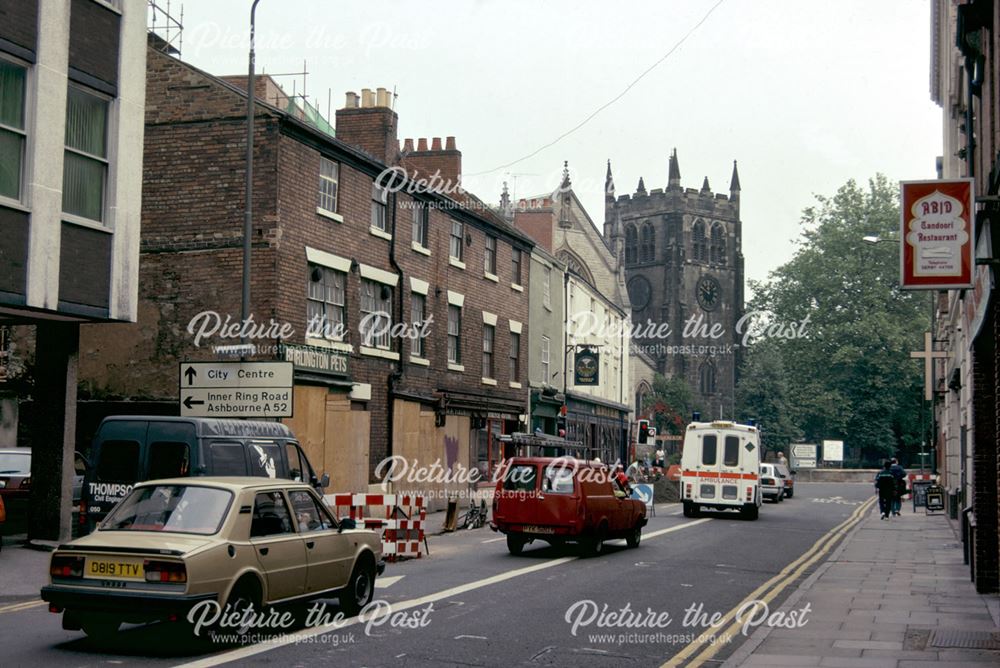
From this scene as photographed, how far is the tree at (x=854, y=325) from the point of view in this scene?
74.4m

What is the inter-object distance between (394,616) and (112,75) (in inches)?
439

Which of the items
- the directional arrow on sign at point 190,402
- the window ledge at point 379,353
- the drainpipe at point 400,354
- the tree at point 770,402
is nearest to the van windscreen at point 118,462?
the directional arrow on sign at point 190,402

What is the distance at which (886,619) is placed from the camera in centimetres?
1262

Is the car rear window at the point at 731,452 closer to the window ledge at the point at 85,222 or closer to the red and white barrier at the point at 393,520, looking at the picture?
the red and white barrier at the point at 393,520

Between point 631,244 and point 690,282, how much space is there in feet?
27.0

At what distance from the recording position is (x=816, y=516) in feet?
118

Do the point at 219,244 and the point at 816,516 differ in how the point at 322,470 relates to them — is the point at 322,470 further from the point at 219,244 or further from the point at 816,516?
the point at 816,516

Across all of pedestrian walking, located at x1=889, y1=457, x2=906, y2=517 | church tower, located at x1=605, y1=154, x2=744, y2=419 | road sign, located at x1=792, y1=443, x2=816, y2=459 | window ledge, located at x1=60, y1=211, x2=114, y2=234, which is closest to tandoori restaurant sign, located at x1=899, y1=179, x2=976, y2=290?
window ledge, located at x1=60, y1=211, x2=114, y2=234

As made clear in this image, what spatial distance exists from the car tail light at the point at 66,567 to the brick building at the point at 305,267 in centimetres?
1432

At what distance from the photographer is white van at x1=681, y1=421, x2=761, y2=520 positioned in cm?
Result: 3197

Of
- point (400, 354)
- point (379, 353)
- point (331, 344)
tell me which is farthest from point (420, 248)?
point (331, 344)

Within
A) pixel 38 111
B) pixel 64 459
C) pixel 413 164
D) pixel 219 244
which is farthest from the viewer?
pixel 413 164

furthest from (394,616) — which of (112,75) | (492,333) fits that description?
(492,333)

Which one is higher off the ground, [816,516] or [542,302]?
[542,302]
